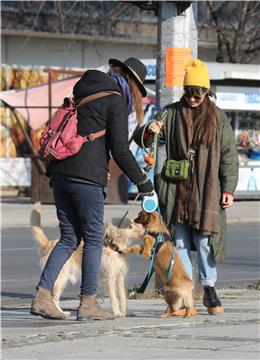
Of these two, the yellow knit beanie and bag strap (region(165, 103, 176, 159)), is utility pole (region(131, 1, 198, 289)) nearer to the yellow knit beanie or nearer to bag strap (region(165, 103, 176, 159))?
bag strap (region(165, 103, 176, 159))

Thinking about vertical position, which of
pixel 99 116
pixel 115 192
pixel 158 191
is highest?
pixel 99 116

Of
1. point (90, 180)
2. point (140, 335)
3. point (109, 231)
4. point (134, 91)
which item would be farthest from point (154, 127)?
point (140, 335)

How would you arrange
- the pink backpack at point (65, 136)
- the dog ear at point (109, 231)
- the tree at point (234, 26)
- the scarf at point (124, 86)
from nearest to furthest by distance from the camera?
the pink backpack at point (65, 136), the scarf at point (124, 86), the dog ear at point (109, 231), the tree at point (234, 26)

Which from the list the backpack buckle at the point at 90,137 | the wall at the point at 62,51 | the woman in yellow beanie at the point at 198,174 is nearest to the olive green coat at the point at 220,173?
the woman in yellow beanie at the point at 198,174

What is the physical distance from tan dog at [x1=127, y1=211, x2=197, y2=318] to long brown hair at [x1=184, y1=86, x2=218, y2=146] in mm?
672

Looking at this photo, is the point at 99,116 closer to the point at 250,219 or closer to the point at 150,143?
the point at 150,143

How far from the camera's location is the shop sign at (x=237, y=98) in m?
26.0

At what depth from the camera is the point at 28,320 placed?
8.09 m

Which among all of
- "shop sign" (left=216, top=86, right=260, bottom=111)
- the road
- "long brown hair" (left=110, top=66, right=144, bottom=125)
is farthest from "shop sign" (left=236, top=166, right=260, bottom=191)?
"long brown hair" (left=110, top=66, right=144, bottom=125)

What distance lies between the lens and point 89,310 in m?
7.88

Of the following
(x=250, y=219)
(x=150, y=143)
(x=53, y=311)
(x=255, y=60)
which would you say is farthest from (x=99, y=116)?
(x=255, y=60)

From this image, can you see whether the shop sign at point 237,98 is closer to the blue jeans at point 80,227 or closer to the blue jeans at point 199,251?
the blue jeans at point 199,251

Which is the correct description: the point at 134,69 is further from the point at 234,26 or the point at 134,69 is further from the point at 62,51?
the point at 62,51

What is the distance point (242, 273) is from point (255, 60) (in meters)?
21.7
